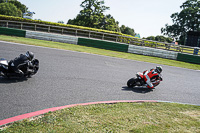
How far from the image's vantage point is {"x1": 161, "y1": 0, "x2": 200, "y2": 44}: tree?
62.2 meters

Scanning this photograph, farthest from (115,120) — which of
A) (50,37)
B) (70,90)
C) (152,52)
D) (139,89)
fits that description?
(50,37)

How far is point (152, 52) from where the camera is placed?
21.1 meters

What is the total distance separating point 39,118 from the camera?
4.27 metres

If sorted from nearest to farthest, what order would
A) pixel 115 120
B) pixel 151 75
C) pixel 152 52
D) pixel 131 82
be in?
pixel 115 120 → pixel 131 82 → pixel 151 75 → pixel 152 52

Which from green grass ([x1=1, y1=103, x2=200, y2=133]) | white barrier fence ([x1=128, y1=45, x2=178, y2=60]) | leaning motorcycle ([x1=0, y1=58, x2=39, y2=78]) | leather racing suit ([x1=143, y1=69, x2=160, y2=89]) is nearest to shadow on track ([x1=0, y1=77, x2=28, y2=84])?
leaning motorcycle ([x1=0, y1=58, x2=39, y2=78])

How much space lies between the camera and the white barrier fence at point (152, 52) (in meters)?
20.9

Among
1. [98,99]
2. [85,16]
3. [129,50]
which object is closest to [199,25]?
[85,16]

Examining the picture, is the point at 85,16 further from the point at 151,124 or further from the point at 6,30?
the point at 151,124

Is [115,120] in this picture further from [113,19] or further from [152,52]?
[113,19]

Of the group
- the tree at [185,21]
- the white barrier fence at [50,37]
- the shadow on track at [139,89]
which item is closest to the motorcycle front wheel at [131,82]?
the shadow on track at [139,89]

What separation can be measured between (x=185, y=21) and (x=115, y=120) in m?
69.8

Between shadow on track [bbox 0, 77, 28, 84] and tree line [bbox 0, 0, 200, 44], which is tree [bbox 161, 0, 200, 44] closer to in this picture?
tree line [bbox 0, 0, 200, 44]

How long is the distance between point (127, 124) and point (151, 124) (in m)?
0.70

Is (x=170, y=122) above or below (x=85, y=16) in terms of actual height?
below
